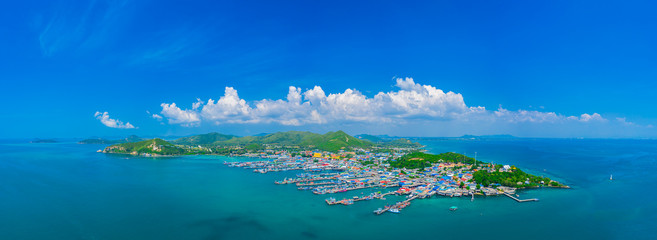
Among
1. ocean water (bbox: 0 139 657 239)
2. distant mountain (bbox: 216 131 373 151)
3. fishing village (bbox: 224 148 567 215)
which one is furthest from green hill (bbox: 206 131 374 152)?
ocean water (bbox: 0 139 657 239)

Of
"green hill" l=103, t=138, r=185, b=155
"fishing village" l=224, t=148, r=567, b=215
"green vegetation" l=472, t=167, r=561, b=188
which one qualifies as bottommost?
"green hill" l=103, t=138, r=185, b=155

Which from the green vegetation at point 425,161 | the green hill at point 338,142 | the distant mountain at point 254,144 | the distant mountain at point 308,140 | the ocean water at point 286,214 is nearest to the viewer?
the ocean water at point 286,214

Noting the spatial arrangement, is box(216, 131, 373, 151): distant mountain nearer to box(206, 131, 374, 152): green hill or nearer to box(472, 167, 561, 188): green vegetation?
box(206, 131, 374, 152): green hill

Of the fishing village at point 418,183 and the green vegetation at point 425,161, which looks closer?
the fishing village at point 418,183

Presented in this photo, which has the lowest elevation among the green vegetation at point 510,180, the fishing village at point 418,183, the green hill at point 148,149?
the green hill at point 148,149

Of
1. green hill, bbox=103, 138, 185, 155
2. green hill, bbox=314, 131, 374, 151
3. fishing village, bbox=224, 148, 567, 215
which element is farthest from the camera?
Result: green hill, bbox=314, 131, 374, 151

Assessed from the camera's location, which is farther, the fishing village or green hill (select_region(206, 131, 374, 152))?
green hill (select_region(206, 131, 374, 152))

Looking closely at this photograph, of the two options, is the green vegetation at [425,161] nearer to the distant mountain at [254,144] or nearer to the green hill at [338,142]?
the distant mountain at [254,144]

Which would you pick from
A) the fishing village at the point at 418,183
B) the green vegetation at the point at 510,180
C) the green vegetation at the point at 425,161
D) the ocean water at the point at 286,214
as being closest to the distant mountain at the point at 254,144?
the green vegetation at the point at 425,161

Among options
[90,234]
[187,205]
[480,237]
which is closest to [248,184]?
[187,205]

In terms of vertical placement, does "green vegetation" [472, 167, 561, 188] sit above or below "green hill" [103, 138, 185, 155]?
above

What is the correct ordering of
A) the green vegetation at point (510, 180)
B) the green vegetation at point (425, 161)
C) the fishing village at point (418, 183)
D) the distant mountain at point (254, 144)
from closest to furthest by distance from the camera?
the fishing village at point (418, 183)
the green vegetation at point (510, 180)
the green vegetation at point (425, 161)
the distant mountain at point (254, 144)
